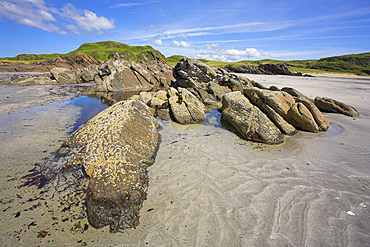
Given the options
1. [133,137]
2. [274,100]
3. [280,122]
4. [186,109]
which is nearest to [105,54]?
[186,109]

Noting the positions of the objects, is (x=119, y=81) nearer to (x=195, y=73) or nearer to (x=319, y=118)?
(x=195, y=73)

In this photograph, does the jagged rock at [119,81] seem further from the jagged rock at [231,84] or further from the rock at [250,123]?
the rock at [250,123]

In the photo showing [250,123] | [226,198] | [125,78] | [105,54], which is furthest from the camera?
[105,54]

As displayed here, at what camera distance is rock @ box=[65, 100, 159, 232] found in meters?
3.21

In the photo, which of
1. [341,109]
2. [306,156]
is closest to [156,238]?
[306,156]

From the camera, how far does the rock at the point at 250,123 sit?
6.84 m

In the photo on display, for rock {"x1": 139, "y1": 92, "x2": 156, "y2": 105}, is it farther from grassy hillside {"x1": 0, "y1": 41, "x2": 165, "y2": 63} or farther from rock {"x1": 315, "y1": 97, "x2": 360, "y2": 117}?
grassy hillside {"x1": 0, "y1": 41, "x2": 165, "y2": 63}

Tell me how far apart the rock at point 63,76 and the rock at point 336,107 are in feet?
116

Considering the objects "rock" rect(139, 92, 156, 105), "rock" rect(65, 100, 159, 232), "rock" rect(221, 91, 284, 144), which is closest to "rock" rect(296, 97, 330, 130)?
"rock" rect(221, 91, 284, 144)

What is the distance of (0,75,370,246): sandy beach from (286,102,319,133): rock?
132cm

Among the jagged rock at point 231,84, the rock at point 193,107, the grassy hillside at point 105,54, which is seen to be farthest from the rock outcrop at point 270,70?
the rock at point 193,107

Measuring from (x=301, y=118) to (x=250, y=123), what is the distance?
294 cm

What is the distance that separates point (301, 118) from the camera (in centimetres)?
Answer: 794

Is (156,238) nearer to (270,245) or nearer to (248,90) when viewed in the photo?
(270,245)
